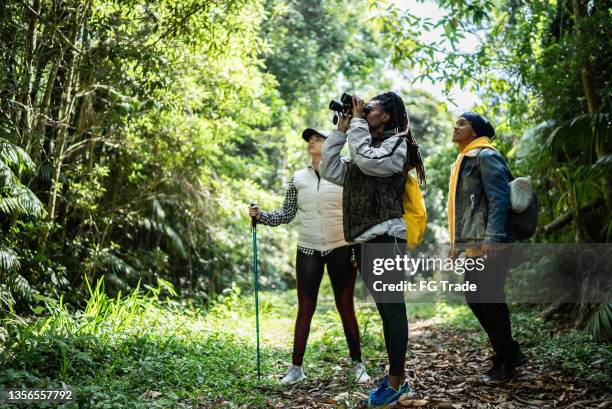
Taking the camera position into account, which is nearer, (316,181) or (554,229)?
(316,181)

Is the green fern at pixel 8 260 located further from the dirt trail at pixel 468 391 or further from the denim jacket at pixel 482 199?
the denim jacket at pixel 482 199

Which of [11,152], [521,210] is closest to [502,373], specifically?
[521,210]

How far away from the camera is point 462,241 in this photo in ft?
13.1

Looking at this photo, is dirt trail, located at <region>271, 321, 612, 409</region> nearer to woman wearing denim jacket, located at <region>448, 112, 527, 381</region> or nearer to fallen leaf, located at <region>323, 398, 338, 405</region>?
fallen leaf, located at <region>323, 398, 338, 405</region>

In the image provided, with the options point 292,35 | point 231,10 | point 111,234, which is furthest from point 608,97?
point 292,35

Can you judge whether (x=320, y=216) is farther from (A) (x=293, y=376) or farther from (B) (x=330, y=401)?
(B) (x=330, y=401)

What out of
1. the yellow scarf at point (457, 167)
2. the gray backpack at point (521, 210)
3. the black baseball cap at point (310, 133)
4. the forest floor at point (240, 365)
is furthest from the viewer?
the black baseball cap at point (310, 133)

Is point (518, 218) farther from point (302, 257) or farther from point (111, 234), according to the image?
point (111, 234)

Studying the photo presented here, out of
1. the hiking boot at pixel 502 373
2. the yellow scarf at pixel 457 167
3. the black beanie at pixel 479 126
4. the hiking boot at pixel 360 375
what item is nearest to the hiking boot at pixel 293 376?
the hiking boot at pixel 360 375

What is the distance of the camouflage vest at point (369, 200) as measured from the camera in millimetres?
3539

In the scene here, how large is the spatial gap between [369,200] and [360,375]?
151cm

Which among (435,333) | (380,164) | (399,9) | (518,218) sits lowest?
(435,333)

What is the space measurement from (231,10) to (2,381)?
4086mm

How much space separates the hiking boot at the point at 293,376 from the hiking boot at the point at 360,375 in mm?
411
